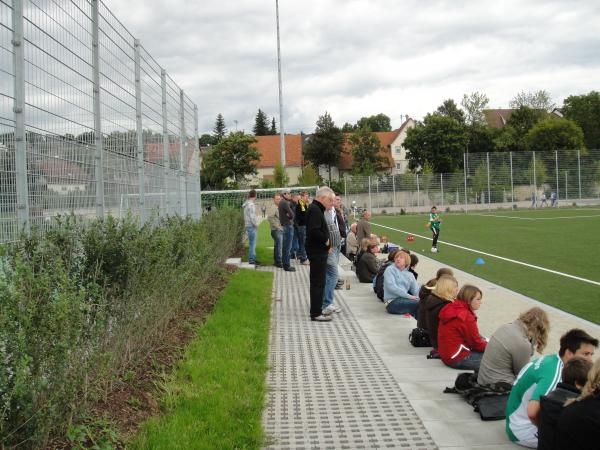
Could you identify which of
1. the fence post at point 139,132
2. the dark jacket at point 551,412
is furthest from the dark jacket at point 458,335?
the fence post at point 139,132

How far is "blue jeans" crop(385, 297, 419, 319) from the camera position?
1025cm

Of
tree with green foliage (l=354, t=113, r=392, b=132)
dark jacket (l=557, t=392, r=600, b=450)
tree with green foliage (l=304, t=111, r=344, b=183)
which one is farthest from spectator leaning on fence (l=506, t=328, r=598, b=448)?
tree with green foliage (l=354, t=113, r=392, b=132)

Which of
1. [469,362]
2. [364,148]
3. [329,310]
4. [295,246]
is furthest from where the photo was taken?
[364,148]

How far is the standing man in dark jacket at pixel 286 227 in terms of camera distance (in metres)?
16.8

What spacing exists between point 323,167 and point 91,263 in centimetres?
9125

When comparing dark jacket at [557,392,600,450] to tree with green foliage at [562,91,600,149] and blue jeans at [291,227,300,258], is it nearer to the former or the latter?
blue jeans at [291,227,300,258]

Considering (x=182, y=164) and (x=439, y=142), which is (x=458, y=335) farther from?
(x=439, y=142)

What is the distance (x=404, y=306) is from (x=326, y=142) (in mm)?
81969

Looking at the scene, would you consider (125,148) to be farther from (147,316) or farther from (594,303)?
(594,303)

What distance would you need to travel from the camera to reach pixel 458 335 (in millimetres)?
7109

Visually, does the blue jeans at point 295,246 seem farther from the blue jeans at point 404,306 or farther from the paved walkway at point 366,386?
the blue jeans at point 404,306

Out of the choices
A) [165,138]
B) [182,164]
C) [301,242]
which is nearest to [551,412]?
[165,138]

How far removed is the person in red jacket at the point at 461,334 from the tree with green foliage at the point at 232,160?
2842 inches

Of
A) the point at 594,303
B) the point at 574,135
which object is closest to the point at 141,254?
the point at 594,303
